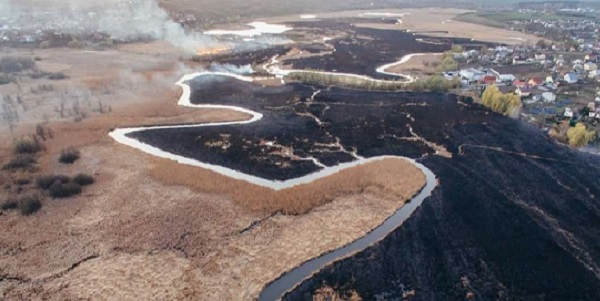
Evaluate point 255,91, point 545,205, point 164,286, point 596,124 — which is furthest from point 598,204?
point 255,91

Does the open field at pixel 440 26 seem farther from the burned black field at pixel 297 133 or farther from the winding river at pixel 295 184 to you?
the winding river at pixel 295 184

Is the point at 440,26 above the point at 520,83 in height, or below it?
above

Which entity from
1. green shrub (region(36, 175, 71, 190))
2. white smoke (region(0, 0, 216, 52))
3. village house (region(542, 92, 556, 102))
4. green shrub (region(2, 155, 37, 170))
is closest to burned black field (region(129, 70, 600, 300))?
village house (region(542, 92, 556, 102))

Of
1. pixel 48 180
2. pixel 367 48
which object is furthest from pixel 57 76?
pixel 367 48

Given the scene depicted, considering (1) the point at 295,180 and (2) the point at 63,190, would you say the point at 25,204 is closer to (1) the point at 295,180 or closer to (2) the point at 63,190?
(2) the point at 63,190

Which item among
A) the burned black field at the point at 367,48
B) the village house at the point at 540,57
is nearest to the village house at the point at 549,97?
the burned black field at the point at 367,48

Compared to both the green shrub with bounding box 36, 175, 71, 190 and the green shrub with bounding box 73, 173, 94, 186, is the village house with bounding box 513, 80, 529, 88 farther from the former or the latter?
the green shrub with bounding box 36, 175, 71, 190

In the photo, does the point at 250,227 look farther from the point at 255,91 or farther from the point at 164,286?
the point at 255,91
